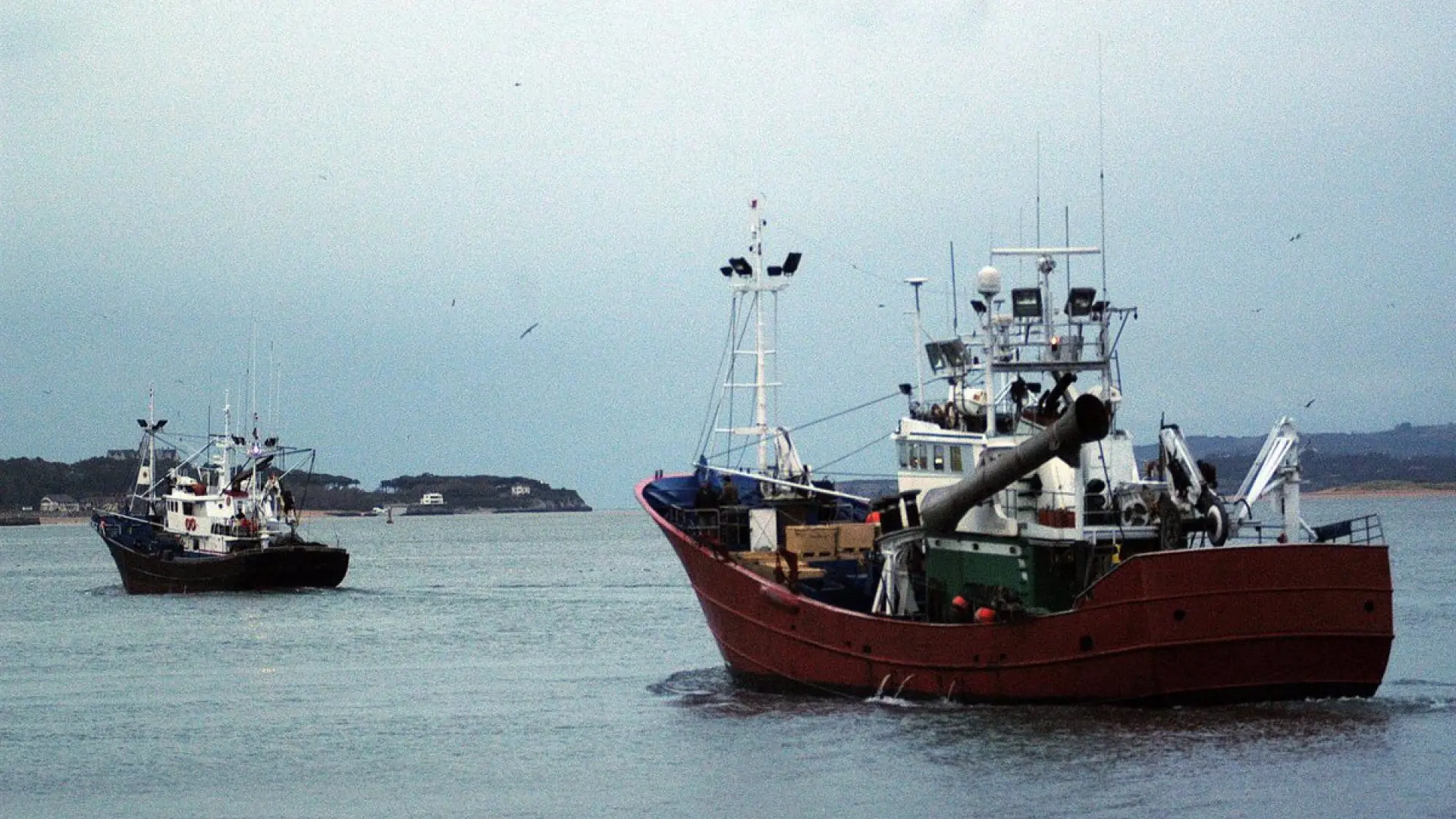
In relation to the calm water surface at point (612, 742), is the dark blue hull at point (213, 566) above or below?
above

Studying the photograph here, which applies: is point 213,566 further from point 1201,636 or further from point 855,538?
point 1201,636

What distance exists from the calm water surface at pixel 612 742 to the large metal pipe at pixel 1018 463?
288 cm

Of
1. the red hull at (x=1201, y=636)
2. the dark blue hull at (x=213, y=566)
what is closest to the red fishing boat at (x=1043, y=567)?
the red hull at (x=1201, y=636)

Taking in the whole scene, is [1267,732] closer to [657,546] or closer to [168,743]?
[168,743]

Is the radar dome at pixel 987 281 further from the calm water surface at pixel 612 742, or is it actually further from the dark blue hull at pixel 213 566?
the dark blue hull at pixel 213 566

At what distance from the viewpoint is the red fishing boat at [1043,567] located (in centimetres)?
2530

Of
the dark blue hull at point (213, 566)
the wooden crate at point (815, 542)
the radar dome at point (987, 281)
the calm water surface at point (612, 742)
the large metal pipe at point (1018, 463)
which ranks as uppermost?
the radar dome at point (987, 281)

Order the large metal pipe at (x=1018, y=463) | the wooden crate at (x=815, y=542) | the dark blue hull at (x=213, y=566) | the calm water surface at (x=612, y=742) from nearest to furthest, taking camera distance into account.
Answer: the calm water surface at (x=612, y=742) → the large metal pipe at (x=1018, y=463) → the wooden crate at (x=815, y=542) → the dark blue hull at (x=213, y=566)

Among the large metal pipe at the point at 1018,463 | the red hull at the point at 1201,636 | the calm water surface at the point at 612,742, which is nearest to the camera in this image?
the calm water surface at the point at 612,742

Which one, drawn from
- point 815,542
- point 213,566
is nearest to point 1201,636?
point 815,542

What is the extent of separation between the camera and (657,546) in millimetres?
154625

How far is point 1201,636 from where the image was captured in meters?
25.5

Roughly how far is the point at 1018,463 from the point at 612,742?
783 centimetres

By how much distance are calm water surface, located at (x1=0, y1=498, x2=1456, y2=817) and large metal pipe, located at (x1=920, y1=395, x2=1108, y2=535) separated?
2.88 meters
